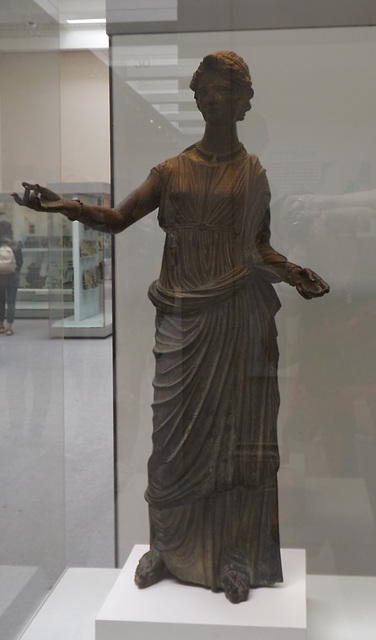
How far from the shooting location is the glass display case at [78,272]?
2875mm

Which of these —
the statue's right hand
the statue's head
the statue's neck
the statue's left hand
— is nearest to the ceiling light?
the statue's head

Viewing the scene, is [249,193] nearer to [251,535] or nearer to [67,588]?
[251,535]

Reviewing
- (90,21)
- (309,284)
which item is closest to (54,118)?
(90,21)

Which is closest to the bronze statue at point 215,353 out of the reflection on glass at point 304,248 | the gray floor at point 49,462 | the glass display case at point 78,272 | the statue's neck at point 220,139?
the statue's neck at point 220,139

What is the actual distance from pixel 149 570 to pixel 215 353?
70 centimetres

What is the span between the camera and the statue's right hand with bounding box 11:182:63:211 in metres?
2.40

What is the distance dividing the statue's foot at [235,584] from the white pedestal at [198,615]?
0.8 inches

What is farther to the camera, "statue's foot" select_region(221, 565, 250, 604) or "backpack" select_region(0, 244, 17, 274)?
"backpack" select_region(0, 244, 17, 274)

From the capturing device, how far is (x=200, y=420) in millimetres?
2604

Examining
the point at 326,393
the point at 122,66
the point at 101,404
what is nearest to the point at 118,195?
the point at 122,66

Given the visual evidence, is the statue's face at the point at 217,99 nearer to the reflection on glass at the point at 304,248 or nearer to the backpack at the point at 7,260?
the reflection on glass at the point at 304,248

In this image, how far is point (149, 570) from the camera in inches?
104

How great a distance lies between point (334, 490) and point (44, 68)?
1687 millimetres

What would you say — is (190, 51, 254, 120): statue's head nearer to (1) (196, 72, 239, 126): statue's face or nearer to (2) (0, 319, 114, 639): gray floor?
(1) (196, 72, 239, 126): statue's face
